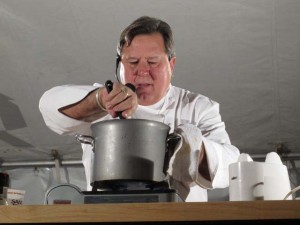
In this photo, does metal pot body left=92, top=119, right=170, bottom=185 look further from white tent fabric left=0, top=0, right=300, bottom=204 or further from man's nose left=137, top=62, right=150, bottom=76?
white tent fabric left=0, top=0, right=300, bottom=204

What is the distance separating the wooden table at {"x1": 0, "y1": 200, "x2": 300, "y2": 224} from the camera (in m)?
0.81

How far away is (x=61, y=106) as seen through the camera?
59.2 inches

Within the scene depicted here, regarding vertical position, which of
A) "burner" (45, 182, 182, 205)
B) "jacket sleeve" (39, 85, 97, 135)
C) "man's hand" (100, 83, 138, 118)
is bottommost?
"burner" (45, 182, 182, 205)

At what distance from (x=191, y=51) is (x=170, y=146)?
85 cm

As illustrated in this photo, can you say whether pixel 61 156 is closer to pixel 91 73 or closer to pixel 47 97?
pixel 91 73

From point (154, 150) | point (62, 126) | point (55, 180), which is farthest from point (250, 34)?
point (55, 180)

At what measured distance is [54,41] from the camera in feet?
6.07

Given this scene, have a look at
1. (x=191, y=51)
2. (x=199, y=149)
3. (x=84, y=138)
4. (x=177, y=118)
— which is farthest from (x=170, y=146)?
(x=191, y=51)

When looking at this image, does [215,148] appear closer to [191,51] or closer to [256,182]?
[256,182]

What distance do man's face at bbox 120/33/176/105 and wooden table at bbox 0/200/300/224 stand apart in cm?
74

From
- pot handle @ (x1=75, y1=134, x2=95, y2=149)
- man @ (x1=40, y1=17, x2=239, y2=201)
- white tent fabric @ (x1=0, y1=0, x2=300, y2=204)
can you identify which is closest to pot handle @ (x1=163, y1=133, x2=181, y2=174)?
pot handle @ (x1=75, y1=134, x2=95, y2=149)

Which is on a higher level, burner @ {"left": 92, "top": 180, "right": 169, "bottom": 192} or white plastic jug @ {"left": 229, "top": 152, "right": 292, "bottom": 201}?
white plastic jug @ {"left": 229, "top": 152, "right": 292, "bottom": 201}

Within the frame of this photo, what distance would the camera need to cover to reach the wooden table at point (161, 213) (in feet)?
2.65

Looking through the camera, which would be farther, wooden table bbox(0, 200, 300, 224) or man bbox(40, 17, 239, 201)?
man bbox(40, 17, 239, 201)
